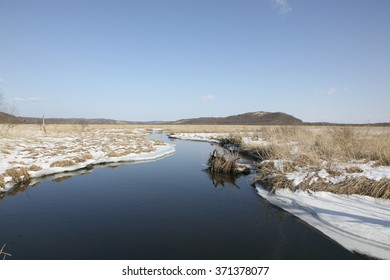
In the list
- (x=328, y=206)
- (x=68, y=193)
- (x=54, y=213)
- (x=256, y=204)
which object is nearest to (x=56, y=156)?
(x=68, y=193)

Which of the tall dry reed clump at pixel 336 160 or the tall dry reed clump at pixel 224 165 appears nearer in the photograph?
the tall dry reed clump at pixel 336 160

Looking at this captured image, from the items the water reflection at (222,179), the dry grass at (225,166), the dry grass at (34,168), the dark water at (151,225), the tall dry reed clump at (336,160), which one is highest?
the tall dry reed clump at (336,160)

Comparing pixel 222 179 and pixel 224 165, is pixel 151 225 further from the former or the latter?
pixel 224 165

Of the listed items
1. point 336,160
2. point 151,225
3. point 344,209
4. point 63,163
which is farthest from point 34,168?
point 336,160

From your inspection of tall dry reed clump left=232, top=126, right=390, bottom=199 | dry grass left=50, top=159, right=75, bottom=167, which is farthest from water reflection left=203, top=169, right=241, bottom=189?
dry grass left=50, top=159, right=75, bottom=167

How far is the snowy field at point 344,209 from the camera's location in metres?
5.23

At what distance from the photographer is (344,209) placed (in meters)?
6.73

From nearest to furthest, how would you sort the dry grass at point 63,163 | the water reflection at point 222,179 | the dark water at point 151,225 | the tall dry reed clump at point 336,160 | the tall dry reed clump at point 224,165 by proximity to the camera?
the dark water at point 151,225, the tall dry reed clump at point 336,160, the water reflection at point 222,179, the dry grass at point 63,163, the tall dry reed clump at point 224,165

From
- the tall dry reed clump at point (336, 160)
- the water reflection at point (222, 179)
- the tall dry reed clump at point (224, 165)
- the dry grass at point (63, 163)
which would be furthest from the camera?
the tall dry reed clump at point (224, 165)

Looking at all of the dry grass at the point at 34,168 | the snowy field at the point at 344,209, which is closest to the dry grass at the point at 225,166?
the snowy field at the point at 344,209

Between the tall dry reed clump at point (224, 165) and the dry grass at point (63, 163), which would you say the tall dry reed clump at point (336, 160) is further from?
the dry grass at point (63, 163)

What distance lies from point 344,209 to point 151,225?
5.31 meters

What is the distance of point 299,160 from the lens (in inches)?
421

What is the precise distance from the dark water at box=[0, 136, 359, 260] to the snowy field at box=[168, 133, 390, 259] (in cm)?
32
